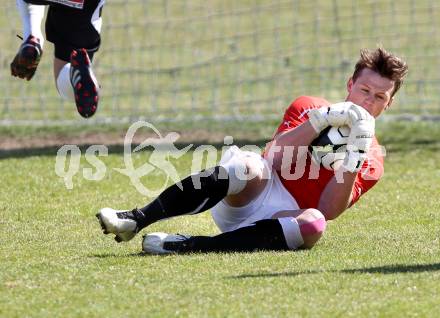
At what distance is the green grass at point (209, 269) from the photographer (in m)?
4.57

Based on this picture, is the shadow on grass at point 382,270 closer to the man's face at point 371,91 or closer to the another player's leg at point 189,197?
the another player's leg at point 189,197

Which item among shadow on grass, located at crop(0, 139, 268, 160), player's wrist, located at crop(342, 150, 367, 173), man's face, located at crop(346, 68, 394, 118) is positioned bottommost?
shadow on grass, located at crop(0, 139, 268, 160)

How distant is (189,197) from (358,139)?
94 centimetres

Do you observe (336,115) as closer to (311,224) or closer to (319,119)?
(319,119)

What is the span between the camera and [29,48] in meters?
6.20

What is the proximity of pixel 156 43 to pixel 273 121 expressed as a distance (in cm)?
241

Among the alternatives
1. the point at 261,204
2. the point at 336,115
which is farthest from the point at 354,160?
the point at 261,204

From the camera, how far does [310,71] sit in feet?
43.2

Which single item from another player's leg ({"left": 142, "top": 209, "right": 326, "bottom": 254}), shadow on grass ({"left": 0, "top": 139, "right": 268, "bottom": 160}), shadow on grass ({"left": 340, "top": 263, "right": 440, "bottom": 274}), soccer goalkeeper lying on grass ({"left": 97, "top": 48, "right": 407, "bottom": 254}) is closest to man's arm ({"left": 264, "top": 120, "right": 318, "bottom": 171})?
soccer goalkeeper lying on grass ({"left": 97, "top": 48, "right": 407, "bottom": 254})

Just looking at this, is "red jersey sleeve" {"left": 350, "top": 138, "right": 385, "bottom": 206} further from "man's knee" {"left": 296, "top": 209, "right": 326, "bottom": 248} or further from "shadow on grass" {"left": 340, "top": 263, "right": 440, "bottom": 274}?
"shadow on grass" {"left": 340, "top": 263, "right": 440, "bottom": 274}

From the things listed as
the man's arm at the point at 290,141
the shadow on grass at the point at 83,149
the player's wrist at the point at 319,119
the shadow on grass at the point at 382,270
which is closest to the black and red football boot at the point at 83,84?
the man's arm at the point at 290,141

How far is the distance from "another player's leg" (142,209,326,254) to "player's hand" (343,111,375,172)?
39cm

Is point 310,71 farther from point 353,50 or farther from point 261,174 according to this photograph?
point 261,174

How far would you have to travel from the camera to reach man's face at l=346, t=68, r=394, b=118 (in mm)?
5875
